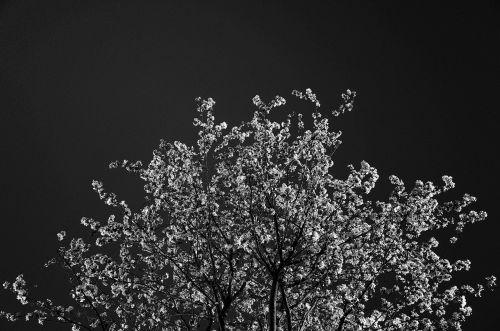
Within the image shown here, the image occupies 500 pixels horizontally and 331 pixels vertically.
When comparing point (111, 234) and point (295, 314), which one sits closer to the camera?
point (111, 234)

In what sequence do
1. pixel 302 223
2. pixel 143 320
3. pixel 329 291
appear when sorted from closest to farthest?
1. pixel 302 223
2. pixel 329 291
3. pixel 143 320

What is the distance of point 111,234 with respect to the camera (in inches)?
553

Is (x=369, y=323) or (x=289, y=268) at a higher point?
(x=289, y=268)

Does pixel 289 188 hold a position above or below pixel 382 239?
above

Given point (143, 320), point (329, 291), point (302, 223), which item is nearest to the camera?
point (302, 223)

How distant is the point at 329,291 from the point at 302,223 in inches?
91.2

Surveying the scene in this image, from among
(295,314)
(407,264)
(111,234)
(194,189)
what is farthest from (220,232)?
(407,264)

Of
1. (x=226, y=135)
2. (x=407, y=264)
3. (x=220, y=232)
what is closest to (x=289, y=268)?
(x=220, y=232)

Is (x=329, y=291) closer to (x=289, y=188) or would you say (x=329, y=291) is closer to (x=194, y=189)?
(x=289, y=188)

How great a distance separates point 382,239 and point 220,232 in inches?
171

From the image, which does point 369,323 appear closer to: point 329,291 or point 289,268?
point 329,291

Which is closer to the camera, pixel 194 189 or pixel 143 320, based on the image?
pixel 194 189

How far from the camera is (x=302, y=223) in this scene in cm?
1404

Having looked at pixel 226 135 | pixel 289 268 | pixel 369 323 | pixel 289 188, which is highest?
pixel 226 135
